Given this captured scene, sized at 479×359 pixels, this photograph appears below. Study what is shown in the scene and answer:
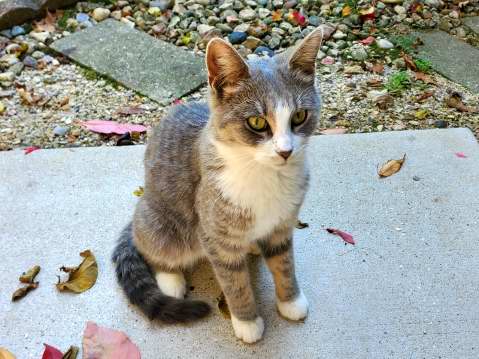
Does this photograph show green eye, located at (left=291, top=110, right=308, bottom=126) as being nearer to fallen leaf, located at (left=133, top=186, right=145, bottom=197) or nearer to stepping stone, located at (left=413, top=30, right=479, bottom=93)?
fallen leaf, located at (left=133, top=186, right=145, bottom=197)

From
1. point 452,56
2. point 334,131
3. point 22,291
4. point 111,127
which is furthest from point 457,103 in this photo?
point 22,291

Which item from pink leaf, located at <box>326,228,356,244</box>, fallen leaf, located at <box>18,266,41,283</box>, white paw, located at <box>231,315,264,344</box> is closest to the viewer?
white paw, located at <box>231,315,264,344</box>

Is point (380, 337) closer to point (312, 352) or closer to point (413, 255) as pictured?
point (312, 352)

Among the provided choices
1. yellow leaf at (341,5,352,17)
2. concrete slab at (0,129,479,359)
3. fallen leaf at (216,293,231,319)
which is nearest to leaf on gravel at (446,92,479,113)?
concrete slab at (0,129,479,359)

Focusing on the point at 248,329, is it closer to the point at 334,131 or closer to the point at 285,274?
the point at 285,274

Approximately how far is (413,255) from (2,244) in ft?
6.67

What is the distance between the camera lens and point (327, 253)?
2.48 meters

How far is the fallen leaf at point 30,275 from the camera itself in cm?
235

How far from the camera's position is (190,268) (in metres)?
2.45

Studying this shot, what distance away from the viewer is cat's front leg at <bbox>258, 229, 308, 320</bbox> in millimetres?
2113

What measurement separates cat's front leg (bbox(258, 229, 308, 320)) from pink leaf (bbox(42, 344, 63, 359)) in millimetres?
943

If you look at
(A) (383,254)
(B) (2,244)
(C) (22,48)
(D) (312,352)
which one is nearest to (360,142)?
(A) (383,254)

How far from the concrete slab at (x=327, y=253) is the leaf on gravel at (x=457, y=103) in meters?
0.43

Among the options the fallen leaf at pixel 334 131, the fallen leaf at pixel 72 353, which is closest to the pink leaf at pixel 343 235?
the fallen leaf at pixel 334 131
